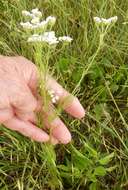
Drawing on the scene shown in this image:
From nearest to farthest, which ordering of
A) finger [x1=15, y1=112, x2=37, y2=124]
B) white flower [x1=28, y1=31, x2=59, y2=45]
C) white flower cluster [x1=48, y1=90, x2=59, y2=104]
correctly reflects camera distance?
white flower [x1=28, y1=31, x2=59, y2=45] → white flower cluster [x1=48, y1=90, x2=59, y2=104] → finger [x1=15, y1=112, x2=37, y2=124]

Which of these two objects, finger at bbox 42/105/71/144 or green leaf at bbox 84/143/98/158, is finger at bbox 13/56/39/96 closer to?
finger at bbox 42/105/71/144

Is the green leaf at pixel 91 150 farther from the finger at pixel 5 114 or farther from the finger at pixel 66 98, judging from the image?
the finger at pixel 5 114

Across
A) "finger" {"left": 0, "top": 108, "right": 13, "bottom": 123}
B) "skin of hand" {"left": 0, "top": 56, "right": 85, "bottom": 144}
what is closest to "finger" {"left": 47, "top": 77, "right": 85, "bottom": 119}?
"skin of hand" {"left": 0, "top": 56, "right": 85, "bottom": 144}

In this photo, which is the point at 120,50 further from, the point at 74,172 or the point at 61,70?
the point at 74,172

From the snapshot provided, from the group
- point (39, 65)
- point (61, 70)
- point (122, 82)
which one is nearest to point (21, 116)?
point (39, 65)

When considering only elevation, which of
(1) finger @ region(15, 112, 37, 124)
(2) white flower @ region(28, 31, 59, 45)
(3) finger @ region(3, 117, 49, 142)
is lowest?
(3) finger @ region(3, 117, 49, 142)

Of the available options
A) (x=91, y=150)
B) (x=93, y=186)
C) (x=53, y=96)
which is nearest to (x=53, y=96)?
(x=53, y=96)

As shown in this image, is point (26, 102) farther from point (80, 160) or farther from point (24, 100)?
point (80, 160)
